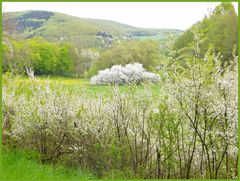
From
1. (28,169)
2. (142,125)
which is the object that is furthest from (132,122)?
(28,169)

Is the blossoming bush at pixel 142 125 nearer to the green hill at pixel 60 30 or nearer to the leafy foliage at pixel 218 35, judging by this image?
the green hill at pixel 60 30

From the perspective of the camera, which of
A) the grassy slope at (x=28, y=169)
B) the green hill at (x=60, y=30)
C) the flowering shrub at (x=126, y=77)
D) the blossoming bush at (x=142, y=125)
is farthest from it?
the green hill at (x=60, y=30)

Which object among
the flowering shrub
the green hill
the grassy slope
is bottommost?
the grassy slope

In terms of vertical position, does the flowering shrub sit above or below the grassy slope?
above

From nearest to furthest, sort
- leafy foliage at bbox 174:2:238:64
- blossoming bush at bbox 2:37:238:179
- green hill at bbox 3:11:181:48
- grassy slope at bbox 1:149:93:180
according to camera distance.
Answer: grassy slope at bbox 1:149:93:180, blossoming bush at bbox 2:37:238:179, green hill at bbox 3:11:181:48, leafy foliage at bbox 174:2:238:64

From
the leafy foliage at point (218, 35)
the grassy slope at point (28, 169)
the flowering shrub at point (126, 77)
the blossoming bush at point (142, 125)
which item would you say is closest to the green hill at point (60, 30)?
the flowering shrub at point (126, 77)

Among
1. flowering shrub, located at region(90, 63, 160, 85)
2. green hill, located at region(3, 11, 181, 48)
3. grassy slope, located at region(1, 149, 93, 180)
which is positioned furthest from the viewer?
green hill, located at region(3, 11, 181, 48)

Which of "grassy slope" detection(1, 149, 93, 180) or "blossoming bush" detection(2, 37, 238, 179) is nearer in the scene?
"grassy slope" detection(1, 149, 93, 180)

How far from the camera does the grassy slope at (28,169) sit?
248 inches

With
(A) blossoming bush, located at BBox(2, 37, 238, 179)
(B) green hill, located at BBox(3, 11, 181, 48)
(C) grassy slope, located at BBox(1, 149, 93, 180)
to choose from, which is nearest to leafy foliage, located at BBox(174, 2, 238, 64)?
(B) green hill, located at BBox(3, 11, 181, 48)

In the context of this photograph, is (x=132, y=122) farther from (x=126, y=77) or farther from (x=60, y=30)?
(x=60, y=30)

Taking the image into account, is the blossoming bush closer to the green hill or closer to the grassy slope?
the grassy slope

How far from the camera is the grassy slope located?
248 inches

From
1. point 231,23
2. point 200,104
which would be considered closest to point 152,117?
point 200,104
